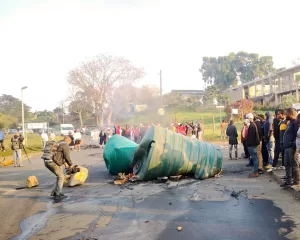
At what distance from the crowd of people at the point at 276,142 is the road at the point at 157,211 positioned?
1.72ft

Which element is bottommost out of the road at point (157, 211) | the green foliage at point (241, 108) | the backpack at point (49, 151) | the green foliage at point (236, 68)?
the road at point (157, 211)

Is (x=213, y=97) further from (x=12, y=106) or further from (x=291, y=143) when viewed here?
(x=12, y=106)

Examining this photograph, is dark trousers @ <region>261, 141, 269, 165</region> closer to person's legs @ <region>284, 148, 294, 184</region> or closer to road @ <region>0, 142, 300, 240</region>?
road @ <region>0, 142, 300, 240</region>

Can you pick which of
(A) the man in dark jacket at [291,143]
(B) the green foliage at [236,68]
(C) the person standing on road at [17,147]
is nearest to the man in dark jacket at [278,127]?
(A) the man in dark jacket at [291,143]

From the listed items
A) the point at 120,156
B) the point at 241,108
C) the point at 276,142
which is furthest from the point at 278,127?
the point at 241,108

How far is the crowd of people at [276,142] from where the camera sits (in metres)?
7.61

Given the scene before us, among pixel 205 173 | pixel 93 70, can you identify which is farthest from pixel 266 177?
pixel 93 70

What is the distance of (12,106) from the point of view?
84.1 metres

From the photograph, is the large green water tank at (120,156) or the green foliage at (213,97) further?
the green foliage at (213,97)

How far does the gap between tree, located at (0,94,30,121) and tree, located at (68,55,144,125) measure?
35.8 metres

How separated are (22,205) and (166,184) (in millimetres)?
3604

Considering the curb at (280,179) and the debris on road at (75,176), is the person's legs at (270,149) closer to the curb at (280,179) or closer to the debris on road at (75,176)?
the curb at (280,179)

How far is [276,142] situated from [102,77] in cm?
4048

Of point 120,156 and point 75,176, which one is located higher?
point 120,156
